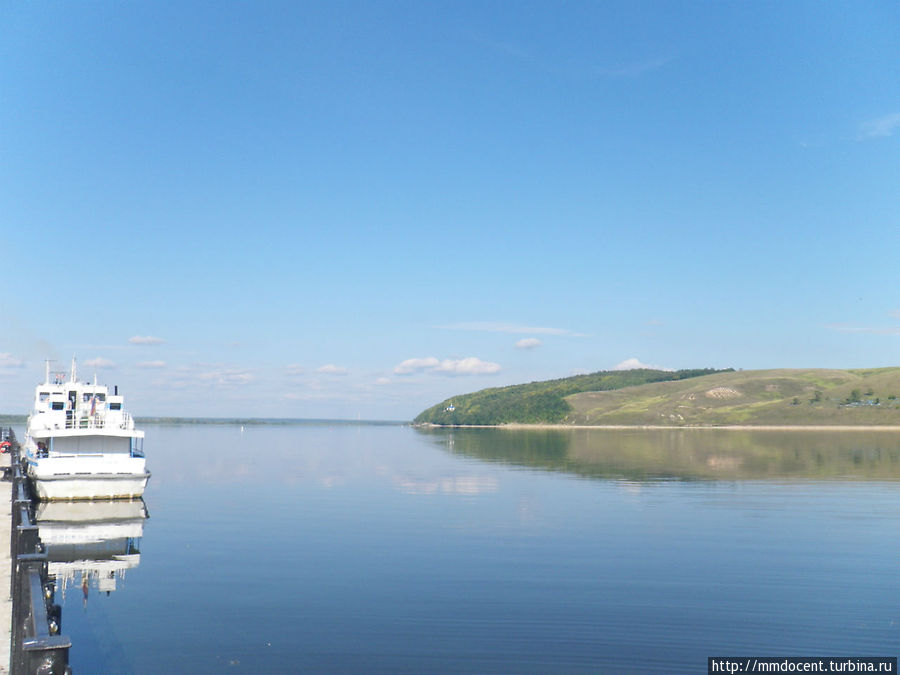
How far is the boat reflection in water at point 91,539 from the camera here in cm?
3162

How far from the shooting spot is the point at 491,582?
29.7 m

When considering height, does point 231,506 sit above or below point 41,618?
below

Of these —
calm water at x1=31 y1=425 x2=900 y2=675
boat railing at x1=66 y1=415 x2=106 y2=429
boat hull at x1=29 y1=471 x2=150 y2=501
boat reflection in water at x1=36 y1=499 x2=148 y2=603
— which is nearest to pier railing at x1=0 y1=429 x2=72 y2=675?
calm water at x1=31 y1=425 x2=900 y2=675

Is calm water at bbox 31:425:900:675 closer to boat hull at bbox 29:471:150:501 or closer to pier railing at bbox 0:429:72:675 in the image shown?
boat hull at bbox 29:471:150:501

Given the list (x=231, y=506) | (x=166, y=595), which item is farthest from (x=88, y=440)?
(x=166, y=595)

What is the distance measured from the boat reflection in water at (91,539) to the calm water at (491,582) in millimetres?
379

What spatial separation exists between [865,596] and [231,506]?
42441 millimetres

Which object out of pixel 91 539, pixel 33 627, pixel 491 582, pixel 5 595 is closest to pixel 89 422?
pixel 91 539

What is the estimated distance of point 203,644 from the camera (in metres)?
22.3

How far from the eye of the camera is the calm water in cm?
2173

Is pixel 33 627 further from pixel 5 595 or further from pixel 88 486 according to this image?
pixel 88 486

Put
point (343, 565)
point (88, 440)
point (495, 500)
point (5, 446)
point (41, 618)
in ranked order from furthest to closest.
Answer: point (5, 446) < point (495, 500) < point (88, 440) < point (343, 565) < point (41, 618)

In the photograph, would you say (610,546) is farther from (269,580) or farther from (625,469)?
(625,469)

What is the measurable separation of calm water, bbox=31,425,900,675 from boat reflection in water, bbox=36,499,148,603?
0.38 m
